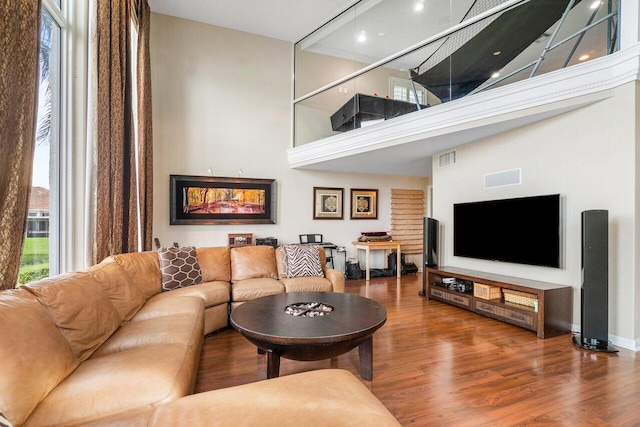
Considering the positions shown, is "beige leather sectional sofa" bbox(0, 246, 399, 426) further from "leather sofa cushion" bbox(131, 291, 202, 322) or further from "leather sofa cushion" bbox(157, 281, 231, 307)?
"leather sofa cushion" bbox(157, 281, 231, 307)

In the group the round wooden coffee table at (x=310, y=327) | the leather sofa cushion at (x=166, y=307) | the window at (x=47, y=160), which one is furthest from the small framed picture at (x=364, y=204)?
the window at (x=47, y=160)

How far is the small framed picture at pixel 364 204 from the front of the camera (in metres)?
7.05

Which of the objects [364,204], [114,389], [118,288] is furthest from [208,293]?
[364,204]

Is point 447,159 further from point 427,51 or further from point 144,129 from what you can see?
point 144,129

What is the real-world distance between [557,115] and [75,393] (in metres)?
4.76

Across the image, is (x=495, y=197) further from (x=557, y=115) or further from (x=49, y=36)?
(x=49, y=36)

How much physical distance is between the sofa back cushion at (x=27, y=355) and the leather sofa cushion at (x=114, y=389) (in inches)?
2.4

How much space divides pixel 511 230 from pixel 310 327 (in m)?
3.17

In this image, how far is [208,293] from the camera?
3350mm

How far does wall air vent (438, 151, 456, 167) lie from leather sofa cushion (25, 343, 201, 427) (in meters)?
4.70

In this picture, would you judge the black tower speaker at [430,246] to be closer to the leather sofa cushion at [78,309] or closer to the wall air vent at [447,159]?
the wall air vent at [447,159]

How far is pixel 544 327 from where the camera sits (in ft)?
10.7

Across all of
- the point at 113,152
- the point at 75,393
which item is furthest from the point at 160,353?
the point at 113,152

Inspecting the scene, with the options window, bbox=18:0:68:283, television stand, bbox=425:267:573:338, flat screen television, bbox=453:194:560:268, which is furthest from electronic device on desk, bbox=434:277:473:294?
window, bbox=18:0:68:283
